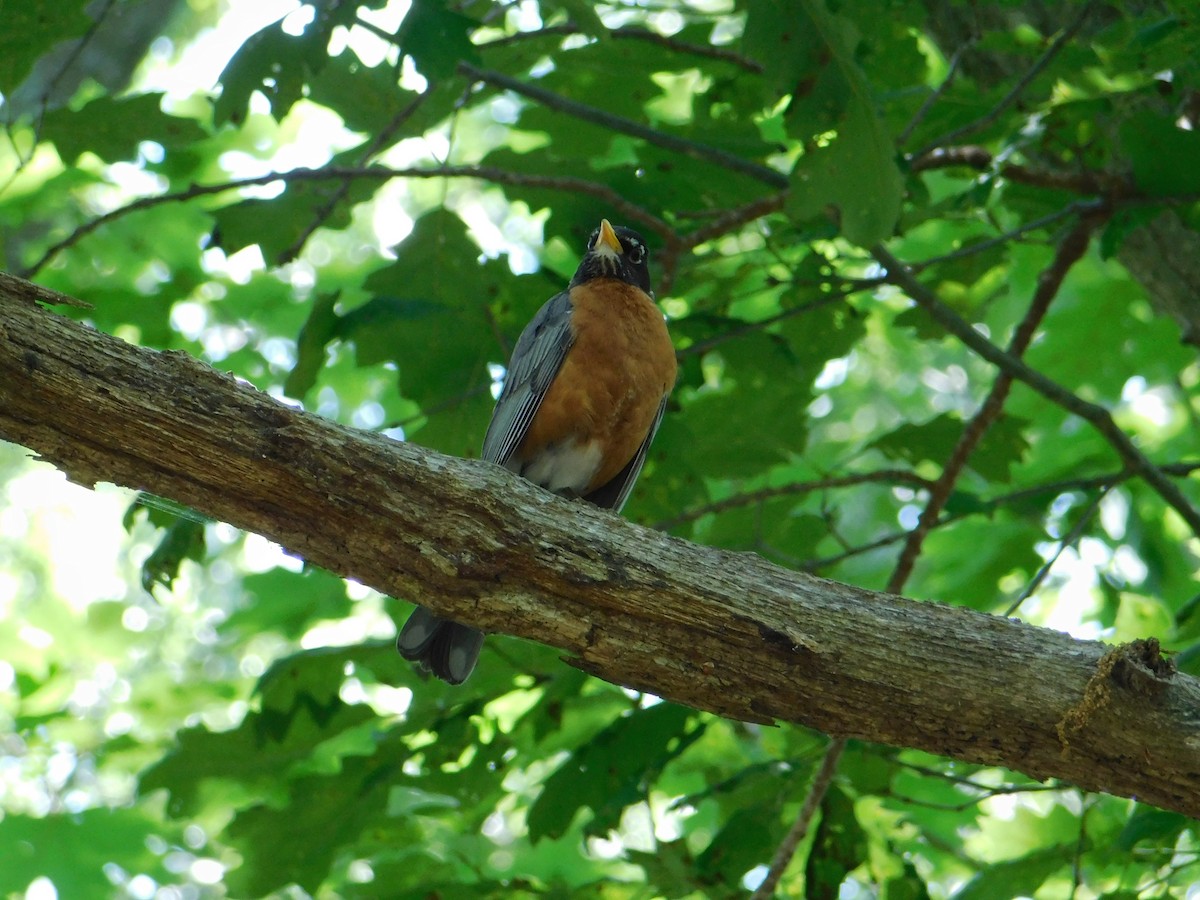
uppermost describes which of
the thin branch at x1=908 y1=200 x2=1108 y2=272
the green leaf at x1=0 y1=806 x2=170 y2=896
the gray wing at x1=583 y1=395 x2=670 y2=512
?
the thin branch at x1=908 y1=200 x2=1108 y2=272

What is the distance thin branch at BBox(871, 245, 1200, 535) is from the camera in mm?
5059

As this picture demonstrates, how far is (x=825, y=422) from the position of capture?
33.7 feet

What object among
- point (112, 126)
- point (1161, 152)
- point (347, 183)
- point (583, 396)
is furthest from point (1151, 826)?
point (112, 126)

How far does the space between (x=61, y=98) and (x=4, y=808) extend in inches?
158

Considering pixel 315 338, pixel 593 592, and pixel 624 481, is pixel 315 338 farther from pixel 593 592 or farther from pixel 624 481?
pixel 593 592

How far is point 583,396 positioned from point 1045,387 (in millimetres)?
2089

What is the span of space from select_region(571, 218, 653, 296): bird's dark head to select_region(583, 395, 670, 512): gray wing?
35.3 inches

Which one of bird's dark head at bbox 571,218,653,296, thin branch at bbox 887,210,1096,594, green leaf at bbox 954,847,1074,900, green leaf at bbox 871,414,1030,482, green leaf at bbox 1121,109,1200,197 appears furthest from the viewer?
bird's dark head at bbox 571,218,653,296

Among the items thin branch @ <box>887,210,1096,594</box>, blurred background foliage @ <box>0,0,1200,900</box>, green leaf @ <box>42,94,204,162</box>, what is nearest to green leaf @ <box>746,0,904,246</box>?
blurred background foliage @ <box>0,0,1200,900</box>

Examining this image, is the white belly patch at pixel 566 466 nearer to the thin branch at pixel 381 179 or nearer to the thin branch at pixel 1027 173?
the thin branch at pixel 381 179

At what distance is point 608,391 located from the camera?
5426 millimetres

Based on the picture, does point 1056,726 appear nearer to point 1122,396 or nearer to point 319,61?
point 319,61

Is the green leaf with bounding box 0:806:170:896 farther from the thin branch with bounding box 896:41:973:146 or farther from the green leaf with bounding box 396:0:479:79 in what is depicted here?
the thin branch with bounding box 896:41:973:146

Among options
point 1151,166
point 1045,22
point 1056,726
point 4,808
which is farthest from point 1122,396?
point 4,808
